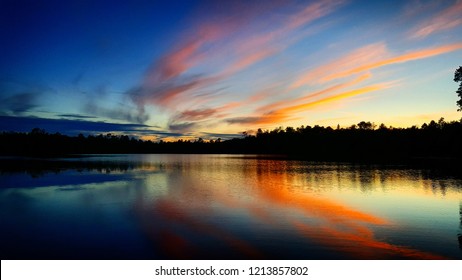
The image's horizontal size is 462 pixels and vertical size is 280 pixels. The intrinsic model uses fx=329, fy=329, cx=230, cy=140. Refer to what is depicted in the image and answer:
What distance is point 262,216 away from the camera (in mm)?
16500

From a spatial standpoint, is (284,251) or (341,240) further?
(341,240)

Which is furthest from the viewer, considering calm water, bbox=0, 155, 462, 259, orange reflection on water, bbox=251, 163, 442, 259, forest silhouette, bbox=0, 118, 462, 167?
forest silhouette, bbox=0, 118, 462, 167

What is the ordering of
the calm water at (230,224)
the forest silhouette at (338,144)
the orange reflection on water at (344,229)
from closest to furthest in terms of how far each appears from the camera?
the orange reflection on water at (344,229) → the calm water at (230,224) → the forest silhouette at (338,144)

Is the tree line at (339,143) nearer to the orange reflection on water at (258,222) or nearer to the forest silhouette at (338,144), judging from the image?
the forest silhouette at (338,144)

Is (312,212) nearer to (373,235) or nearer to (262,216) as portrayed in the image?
(262,216)

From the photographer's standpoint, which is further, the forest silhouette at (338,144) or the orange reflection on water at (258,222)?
the forest silhouette at (338,144)

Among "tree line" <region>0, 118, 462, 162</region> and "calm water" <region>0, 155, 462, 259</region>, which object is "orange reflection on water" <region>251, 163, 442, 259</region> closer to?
"calm water" <region>0, 155, 462, 259</region>

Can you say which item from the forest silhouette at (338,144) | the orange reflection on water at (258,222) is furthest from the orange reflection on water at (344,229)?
the forest silhouette at (338,144)

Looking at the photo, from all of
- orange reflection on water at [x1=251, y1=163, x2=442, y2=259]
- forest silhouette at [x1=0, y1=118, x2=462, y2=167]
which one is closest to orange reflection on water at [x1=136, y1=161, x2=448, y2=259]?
orange reflection on water at [x1=251, y1=163, x2=442, y2=259]

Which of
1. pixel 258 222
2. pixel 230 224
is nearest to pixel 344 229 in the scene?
pixel 258 222

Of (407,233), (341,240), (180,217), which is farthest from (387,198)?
(180,217)

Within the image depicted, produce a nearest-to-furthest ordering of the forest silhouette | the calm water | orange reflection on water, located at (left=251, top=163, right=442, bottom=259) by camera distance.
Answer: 1. orange reflection on water, located at (left=251, top=163, right=442, bottom=259)
2. the calm water
3. the forest silhouette

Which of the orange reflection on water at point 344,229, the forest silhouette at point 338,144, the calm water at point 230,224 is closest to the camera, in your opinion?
the orange reflection on water at point 344,229
